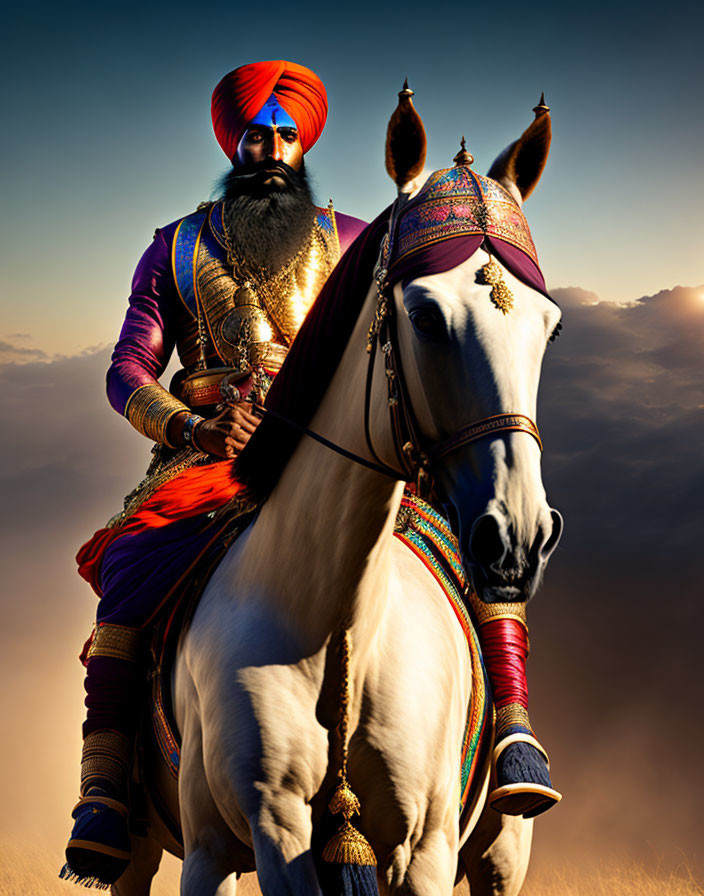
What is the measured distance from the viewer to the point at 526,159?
3.05m

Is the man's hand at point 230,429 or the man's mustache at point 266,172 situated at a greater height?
the man's mustache at point 266,172

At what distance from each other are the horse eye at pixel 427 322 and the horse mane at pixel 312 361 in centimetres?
49

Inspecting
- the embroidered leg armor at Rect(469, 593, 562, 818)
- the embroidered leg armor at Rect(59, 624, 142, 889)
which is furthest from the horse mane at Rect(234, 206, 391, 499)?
the embroidered leg armor at Rect(469, 593, 562, 818)

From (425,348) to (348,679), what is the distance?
3.55ft

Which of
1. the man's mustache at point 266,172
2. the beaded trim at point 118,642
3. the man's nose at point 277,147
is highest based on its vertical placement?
the man's nose at point 277,147

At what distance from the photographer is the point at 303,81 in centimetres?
526

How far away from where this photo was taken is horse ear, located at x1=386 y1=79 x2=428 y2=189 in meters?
2.80

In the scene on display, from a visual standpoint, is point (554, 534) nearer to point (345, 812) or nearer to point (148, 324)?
point (345, 812)

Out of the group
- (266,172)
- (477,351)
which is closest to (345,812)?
(477,351)

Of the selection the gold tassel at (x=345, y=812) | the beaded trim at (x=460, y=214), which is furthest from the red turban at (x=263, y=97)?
the gold tassel at (x=345, y=812)

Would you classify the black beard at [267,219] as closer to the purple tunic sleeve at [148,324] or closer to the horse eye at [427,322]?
the purple tunic sleeve at [148,324]

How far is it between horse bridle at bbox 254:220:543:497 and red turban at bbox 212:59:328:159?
2.67 m

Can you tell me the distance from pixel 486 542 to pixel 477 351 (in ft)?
1.58

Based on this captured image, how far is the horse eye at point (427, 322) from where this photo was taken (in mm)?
2494
